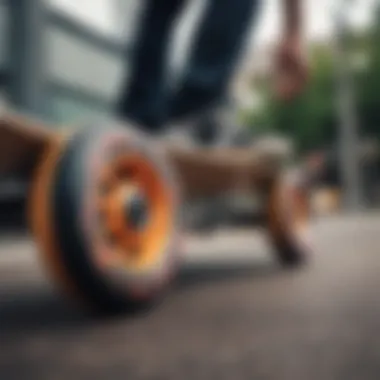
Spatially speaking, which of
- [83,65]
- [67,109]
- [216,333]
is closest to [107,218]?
[216,333]

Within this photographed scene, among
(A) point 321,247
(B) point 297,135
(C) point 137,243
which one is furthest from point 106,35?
(B) point 297,135

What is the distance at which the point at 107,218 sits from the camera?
143cm

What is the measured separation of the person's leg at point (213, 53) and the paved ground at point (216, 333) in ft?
1.30

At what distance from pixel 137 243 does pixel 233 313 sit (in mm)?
196

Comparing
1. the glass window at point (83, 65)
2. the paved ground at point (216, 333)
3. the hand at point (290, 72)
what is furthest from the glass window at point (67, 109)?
the hand at point (290, 72)

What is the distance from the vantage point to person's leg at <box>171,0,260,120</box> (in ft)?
6.42

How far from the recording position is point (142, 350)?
110 cm

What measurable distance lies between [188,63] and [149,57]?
0.41ft

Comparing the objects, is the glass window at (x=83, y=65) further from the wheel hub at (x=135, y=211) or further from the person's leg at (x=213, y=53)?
the wheel hub at (x=135, y=211)

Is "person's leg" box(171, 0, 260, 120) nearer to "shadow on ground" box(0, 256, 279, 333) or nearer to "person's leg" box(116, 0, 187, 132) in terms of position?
"person's leg" box(116, 0, 187, 132)

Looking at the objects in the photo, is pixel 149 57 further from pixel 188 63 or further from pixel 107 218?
pixel 107 218

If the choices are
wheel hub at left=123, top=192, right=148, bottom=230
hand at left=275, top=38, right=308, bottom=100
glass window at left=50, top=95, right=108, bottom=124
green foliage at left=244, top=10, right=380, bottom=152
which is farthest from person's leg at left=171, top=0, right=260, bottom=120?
green foliage at left=244, top=10, right=380, bottom=152

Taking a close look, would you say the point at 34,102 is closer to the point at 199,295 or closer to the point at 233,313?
the point at 199,295

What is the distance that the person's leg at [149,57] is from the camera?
1906 millimetres
